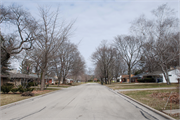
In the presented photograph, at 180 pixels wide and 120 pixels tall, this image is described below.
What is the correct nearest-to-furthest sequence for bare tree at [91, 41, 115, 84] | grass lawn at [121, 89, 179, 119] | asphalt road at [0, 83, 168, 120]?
asphalt road at [0, 83, 168, 120], grass lawn at [121, 89, 179, 119], bare tree at [91, 41, 115, 84]

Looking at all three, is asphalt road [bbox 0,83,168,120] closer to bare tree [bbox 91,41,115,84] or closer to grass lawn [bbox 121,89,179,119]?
grass lawn [bbox 121,89,179,119]

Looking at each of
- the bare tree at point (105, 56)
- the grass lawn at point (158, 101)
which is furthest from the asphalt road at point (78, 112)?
the bare tree at point (105, 56)

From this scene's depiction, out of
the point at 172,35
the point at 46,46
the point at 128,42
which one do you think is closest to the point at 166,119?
the point at 46,46

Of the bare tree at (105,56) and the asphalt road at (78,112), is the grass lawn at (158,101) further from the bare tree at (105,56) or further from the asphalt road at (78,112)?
the bare tree at (105,56)

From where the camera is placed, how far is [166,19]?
2702 centimetres

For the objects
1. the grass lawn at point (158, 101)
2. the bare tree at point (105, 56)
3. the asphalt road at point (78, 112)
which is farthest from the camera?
the bare tree at point (105, 56)

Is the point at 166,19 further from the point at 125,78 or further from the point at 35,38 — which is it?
the point at 125,78

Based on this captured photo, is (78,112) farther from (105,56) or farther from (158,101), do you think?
(105,56)

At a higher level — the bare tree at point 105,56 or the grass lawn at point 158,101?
the bare tree at point 105,56

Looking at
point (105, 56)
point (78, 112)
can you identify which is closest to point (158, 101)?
point (78, 112)

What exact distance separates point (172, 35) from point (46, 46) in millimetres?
21480

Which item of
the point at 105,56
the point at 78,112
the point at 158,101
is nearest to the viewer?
the point at 78,112

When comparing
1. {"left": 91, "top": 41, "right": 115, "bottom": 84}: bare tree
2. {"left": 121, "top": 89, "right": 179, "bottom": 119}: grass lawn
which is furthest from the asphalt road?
{"left": 91, "top": 41, "right": 115, "bottom": 84}: bare tree

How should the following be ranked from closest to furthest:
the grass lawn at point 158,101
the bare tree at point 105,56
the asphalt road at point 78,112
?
the asphalt road at point 78,112, the grass lawn at point 158,101, the bare tree at point 105,56
